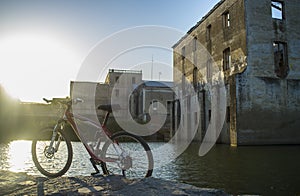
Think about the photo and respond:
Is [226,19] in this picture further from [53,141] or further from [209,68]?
[53,141]

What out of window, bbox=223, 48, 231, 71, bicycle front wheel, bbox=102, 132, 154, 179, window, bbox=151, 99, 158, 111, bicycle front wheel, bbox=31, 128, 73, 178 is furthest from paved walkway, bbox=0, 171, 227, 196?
window, bbox=151, 99, 158, 111

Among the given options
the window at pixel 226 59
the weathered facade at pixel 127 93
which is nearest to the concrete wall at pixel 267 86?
the window at pixel 226 59

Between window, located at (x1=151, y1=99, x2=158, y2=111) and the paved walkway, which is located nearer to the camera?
the paved walkway

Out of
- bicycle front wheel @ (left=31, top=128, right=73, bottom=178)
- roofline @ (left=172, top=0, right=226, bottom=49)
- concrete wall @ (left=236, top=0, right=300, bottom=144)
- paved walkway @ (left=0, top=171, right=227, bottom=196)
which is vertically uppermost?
roofline @ (left=172, top=0, right=226, bottom=49)

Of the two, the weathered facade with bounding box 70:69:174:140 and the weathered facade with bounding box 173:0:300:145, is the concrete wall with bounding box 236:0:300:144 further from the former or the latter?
the weathered facade with bounding box 70:69:174:140

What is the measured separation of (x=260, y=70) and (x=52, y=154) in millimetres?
14561

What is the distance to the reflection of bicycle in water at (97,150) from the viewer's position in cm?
353

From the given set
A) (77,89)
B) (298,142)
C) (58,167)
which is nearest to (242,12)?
(298,142)

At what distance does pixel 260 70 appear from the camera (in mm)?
15867

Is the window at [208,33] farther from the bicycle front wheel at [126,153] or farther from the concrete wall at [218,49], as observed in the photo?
the bicycle front wheel at [126,153]

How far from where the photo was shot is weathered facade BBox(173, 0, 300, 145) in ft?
49.8

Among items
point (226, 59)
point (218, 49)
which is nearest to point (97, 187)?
point (226, 59)

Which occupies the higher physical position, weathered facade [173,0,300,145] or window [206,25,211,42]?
window [206,25,211,42]

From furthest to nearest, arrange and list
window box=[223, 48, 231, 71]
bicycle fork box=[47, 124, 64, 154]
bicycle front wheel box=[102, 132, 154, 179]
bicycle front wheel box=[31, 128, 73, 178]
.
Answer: window box=[223, 48, 231, 71], bicycle fork box=[47, 124, 64, 154], bicycle front wheel box=[31, 128, 73, 178], bicycle front wheel box=[102, 132, 154, 179]
